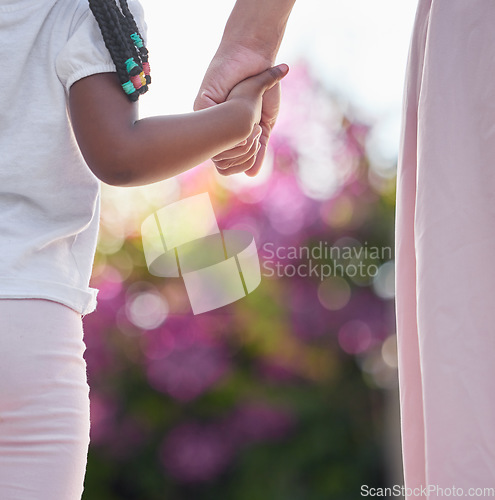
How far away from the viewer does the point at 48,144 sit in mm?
810

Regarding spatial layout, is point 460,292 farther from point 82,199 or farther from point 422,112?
point 82,199

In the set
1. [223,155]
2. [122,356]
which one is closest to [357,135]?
[122,356]

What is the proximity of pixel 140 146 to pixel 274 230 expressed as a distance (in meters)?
1.48

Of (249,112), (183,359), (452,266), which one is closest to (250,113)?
(249,112)

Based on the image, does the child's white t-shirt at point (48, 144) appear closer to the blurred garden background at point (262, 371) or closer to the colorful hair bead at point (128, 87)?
the colorful hair bead at point (128, 87)

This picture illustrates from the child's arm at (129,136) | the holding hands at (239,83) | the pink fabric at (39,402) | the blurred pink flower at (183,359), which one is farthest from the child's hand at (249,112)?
the blurred pink flower at (183,359)

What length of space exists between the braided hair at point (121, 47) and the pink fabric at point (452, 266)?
32 centimetres

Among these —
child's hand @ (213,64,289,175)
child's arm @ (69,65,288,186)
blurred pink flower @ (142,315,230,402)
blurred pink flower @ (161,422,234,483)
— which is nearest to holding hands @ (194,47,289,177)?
child's hand @ (213,64,289,175)

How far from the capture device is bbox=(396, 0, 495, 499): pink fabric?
69 centimetres

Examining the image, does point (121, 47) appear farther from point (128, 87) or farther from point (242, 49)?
point (242, 49)

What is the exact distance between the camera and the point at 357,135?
2455mm

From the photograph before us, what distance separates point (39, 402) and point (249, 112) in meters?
0.47

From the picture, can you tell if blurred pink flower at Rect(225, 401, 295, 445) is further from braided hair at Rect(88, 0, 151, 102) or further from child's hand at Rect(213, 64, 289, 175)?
braided hair at Rect(88, 0, 151, 102)

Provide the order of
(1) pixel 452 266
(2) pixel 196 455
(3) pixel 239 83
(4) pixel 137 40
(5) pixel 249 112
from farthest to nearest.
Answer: (2) pixel 196 455 → (3) pixel 239 83 → (5) pixel 249 112 → (4) pixel 137 40 → (1) pixel 452 266
